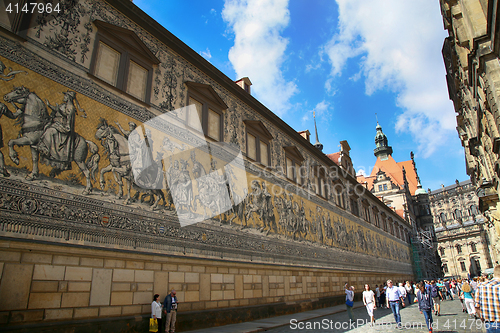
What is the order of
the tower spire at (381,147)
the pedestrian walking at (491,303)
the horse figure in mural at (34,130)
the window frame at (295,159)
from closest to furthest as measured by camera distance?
the pedestrian walking at (491,303) < the horse figure in mural at (34,130) < the window frame at (295,159) < the tower spire at (381,147)

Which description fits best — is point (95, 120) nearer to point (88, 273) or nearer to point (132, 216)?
point (132, 216)

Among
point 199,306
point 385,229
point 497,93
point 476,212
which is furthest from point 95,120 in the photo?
point 476,212

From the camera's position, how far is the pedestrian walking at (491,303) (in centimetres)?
380

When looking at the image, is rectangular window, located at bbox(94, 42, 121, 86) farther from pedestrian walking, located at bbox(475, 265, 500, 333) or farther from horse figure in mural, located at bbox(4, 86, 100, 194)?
pedestrian walking, located at bbox(475, 265, 500, 333)

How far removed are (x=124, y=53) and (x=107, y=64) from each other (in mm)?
752

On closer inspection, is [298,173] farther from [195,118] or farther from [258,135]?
[195,118]

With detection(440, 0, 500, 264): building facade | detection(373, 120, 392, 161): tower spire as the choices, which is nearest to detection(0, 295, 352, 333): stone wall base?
detection(440, 0, 500, 264): building facade

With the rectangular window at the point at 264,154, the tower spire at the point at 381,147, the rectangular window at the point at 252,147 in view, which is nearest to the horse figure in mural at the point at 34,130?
the rectangular window at the point at 252,147

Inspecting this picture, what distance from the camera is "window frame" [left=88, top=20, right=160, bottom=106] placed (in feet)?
28.1

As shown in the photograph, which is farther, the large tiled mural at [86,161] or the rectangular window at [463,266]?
the rectangular window at [463,266]

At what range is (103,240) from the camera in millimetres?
7160

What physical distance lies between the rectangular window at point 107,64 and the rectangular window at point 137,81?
1.37ft

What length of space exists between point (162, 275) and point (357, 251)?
60.3 feet

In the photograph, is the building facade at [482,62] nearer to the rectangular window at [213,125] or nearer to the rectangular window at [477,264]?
the rectangular window at [213,125]
